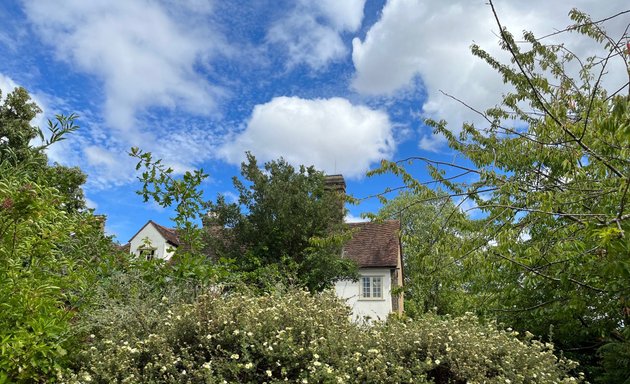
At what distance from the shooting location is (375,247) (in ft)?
71.1

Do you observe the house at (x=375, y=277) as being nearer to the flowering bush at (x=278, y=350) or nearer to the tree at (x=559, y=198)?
Answer: the tree at (x=559, y=198)

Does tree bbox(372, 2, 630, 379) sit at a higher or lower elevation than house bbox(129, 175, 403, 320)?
lower

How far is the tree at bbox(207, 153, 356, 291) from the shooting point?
1475cm

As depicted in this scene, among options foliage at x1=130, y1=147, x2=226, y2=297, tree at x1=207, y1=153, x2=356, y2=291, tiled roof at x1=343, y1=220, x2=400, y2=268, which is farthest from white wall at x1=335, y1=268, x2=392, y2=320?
foliage at x1=130, y1=147, x2=226, y2=297

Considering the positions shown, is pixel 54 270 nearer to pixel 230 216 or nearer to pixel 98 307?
pixel 98 307

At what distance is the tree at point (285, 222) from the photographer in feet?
48.4

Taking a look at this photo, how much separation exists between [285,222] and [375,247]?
→ 26.7 feet

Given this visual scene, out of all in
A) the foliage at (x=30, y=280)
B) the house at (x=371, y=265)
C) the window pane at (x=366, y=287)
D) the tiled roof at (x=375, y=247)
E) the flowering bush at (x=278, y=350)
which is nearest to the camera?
the foliage at (x=30, y=280)

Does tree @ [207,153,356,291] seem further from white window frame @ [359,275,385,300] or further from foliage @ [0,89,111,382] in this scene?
foliage @ [0,89,111,382]

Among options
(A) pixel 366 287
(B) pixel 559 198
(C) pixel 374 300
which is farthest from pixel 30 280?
(A) pixel 366 287

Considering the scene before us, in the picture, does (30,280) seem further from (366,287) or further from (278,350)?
(366,287)

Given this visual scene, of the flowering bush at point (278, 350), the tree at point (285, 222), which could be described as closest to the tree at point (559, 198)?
the flowering bush at point (278, 350)

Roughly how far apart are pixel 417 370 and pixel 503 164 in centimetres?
415

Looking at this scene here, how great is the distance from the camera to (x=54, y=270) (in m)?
3.90
